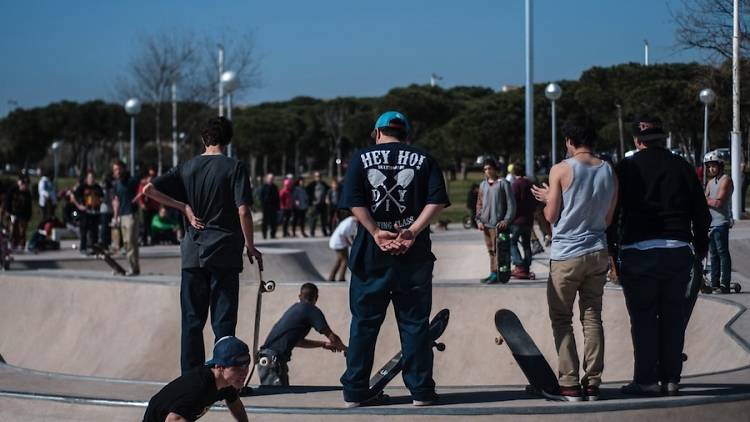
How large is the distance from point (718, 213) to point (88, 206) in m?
11.9

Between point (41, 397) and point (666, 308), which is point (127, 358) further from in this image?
point (666, 308)

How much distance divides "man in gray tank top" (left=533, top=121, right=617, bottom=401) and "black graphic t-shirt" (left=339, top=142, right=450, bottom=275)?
697 mm

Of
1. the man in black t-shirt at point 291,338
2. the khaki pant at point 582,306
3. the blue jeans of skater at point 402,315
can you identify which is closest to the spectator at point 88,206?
the man in black t-shirt at point 291,338

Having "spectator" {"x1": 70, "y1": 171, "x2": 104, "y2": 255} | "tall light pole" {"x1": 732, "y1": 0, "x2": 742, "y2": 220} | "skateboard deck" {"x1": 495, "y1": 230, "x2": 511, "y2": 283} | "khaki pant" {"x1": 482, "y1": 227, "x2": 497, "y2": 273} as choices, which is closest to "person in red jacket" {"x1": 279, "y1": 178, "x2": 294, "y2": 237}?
"spectator" {"x1": 70, "y1": 171, "x2": 104, "y2": 255}

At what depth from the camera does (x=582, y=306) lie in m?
6.04

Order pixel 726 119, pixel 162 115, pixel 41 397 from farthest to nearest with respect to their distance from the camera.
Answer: pixel 162 115
pixel 726 119
pixel 41 397

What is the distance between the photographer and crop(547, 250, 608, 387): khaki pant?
234 inches

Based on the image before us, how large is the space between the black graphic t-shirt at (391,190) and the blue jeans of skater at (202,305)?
1056 millimetres

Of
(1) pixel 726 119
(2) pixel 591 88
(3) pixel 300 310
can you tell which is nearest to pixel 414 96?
(2) pixel 591 88

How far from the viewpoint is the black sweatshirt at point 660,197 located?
6004mm

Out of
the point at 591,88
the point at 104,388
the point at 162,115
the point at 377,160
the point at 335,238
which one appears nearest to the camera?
the point at 377,160

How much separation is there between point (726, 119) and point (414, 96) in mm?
61771

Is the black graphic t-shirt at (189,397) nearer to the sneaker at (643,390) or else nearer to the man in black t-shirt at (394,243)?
the man in black t-shirt at (394,243)

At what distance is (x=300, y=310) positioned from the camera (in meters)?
8.79
